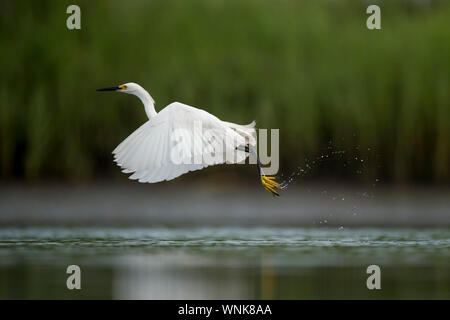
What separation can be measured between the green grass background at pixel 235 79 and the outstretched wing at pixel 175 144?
4946 mm

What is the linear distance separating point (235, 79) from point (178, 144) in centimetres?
620

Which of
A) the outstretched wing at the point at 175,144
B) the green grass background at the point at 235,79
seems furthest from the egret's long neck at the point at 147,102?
the green grass background at the point at 235,79

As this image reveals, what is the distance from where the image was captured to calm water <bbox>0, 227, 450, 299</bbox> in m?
6.03

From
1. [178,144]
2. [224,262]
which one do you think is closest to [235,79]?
[224,262]

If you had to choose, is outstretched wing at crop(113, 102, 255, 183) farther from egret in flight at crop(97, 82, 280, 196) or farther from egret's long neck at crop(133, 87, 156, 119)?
egret's long neck at crop(133, 87, 156, 119)

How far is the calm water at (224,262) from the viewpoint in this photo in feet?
19.8

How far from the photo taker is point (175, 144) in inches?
261

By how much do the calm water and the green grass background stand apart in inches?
116

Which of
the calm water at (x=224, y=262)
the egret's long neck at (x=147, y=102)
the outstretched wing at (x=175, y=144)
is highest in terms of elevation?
the egret's long neck at (x=147, y=102)

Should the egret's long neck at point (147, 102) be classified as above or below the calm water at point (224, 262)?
above

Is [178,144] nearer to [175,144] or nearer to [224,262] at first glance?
[175,144]

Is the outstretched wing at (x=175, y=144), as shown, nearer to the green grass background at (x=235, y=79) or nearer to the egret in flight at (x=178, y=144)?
the egret in flight at (x=178, y=144)

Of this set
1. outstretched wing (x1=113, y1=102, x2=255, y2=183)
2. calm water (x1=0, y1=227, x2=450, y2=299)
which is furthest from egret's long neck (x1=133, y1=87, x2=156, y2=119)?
calm water (x1=0, y1=227, x2=450, y2=299)

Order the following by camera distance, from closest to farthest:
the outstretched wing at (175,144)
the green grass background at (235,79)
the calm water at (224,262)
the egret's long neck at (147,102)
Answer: the calm water at (224,262) → the outstretched wing at (175,144) → the egret's long neck at (147,102) → the green grass background at (235,79)
